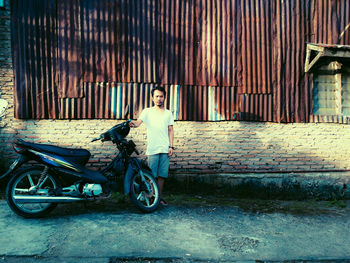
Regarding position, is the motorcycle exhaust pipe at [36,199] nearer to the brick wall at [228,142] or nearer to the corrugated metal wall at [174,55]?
the brick wall at [228,142]

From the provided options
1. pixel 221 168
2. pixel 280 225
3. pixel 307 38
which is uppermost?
pixel 307 38

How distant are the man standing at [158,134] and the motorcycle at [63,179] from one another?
0.96 ft

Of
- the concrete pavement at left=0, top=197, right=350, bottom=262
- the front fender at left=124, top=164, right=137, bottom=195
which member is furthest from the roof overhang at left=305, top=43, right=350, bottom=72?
the front fender at left=124, top=164, right=137, bottom=195

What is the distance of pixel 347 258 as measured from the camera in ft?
9.62

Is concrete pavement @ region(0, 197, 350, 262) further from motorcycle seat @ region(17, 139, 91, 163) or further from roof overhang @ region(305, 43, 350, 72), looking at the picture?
roof overhang @ region(305, 43, 350, 72)

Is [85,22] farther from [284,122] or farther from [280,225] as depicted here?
[280,225]

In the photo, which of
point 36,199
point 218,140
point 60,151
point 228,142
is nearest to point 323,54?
point 228,142

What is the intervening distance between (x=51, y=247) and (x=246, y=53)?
540 cm

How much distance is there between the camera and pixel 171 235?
332 cm

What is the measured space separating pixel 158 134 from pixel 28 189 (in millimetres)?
2024

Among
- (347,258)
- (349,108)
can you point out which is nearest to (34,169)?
(347,258)

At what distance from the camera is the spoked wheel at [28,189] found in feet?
11.6

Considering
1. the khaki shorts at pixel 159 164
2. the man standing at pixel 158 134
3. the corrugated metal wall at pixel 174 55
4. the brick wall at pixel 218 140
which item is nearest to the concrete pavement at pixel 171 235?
the khaki shorts at pixel 159 164

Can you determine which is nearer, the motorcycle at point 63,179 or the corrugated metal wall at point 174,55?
the motorcycle at point 63,179
